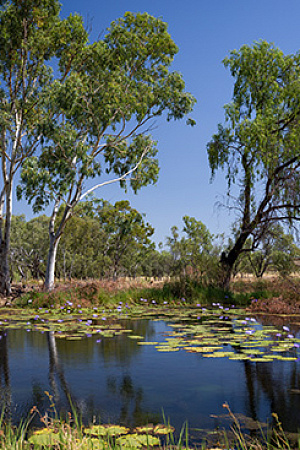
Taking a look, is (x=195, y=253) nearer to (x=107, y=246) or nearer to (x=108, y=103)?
(x=108, y=103)

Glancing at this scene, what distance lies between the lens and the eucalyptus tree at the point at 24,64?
629 inches

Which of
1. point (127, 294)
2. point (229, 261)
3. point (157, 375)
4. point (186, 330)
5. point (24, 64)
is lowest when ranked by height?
point (157, 375)

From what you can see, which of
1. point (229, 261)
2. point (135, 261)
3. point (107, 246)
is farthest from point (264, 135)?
point (135, 261)

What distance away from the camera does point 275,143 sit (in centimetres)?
1537

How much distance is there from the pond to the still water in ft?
0.03

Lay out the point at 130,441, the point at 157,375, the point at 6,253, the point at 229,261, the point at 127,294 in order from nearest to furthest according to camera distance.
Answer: the point at 130,441
the point at 157,375
the point at 127,294
the point at 6,253
the point at 229,261

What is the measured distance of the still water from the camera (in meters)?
3.96

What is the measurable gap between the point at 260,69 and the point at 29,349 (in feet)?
46.8

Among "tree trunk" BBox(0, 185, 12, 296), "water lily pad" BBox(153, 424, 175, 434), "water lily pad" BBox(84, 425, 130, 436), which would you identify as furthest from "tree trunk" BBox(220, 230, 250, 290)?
"water lily pad" BBox(84, 425, 130, 436)

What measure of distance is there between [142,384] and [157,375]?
47 centimetres

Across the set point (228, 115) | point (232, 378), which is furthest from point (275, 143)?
point (232, 378)

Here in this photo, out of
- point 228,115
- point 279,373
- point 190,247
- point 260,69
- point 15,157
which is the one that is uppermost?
point 260,69

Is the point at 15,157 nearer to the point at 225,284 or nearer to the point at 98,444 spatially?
the point at 225,284

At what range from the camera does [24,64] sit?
1648cm
